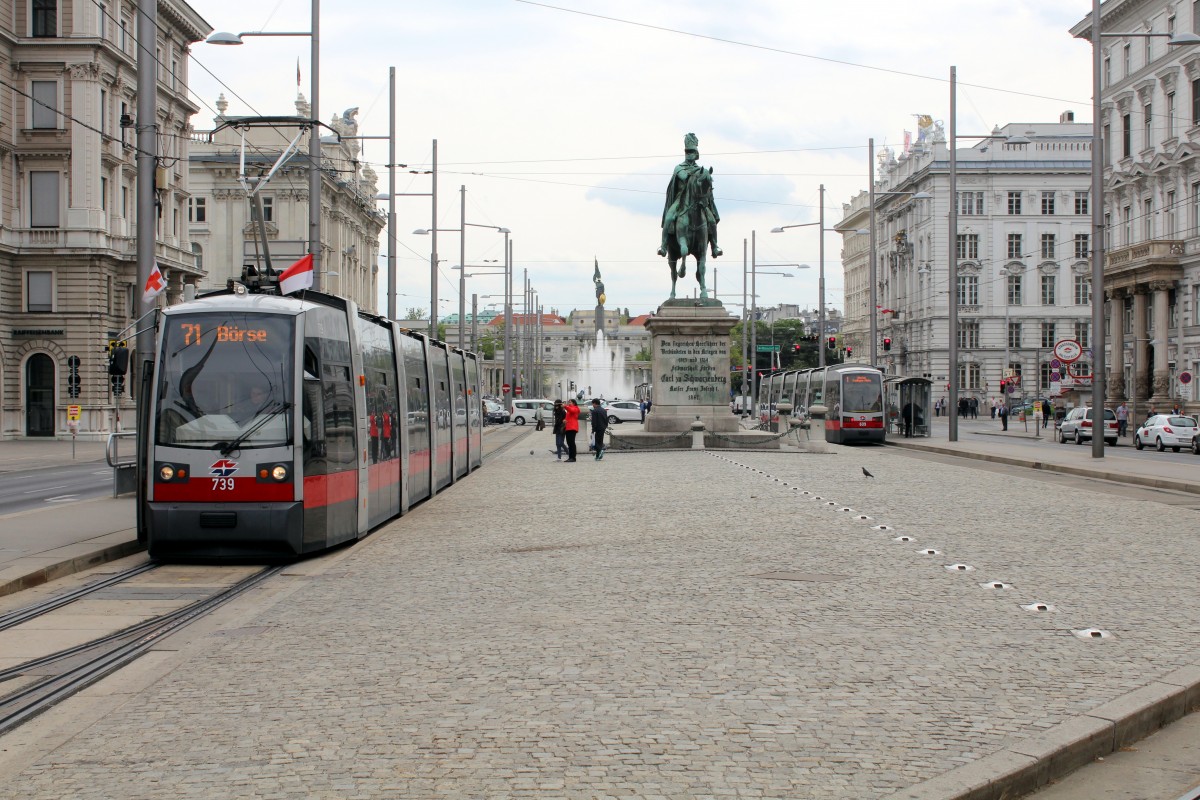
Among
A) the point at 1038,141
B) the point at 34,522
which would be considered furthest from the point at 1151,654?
the point at 1038,141

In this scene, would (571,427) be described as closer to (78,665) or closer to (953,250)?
(953,250)

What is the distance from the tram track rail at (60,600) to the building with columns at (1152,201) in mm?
50053

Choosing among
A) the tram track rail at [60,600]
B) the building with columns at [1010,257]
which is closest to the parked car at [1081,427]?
the building with columns at [1010,257]

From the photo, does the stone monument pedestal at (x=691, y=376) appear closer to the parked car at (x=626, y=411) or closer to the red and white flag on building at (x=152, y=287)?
the red and white flag on building at (x=152, y=287)

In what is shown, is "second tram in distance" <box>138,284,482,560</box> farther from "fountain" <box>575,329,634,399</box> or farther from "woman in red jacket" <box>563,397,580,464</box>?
"fountain" <box>575,329,634,399</box>

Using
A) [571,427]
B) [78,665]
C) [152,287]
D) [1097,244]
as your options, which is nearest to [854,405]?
[1097,244]

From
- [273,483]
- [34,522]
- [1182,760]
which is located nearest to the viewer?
[1182,760]

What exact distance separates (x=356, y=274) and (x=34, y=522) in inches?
3677

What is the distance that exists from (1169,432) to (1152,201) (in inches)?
808

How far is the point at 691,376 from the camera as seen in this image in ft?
129

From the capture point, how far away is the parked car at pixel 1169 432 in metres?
47.0

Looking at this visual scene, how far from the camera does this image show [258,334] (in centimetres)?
1407

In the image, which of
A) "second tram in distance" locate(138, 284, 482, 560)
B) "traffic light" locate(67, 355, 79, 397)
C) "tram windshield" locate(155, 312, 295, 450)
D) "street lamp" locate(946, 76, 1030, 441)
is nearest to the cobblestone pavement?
"second tram in distance" locate(138, 284, 482, 560)

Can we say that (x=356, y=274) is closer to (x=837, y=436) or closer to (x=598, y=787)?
(x=837, y=436)
